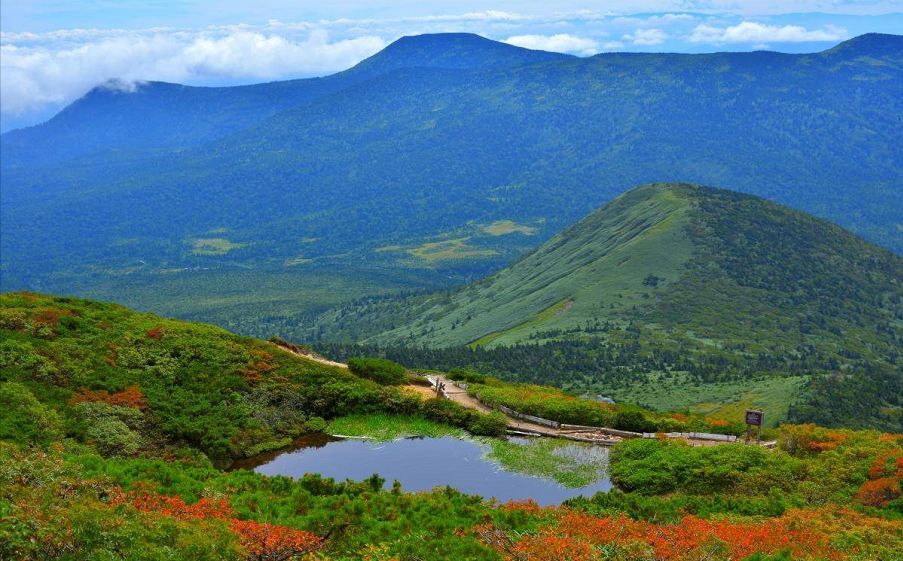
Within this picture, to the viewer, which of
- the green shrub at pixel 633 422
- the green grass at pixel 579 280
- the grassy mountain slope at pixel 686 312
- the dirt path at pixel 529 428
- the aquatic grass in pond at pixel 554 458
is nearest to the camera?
the aquatic grass in pond at pixel 554 458

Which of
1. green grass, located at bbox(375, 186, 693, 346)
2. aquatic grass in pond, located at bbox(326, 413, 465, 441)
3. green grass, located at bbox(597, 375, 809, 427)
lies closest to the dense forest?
aquatic grass in pond, located at bbox(326, 413, 465, 441)

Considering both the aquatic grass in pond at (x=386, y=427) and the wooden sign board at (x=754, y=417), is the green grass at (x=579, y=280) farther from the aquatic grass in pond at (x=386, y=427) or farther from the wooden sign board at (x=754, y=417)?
the wooden sign board at (x=754, y=417)

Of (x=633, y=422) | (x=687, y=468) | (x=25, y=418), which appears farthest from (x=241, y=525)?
(x=633, y=422)

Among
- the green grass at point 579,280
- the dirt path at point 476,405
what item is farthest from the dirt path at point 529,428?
the green grass at point 579,280

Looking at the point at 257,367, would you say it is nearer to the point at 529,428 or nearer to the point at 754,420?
the point at 529,428

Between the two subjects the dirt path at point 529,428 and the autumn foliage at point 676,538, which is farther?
the dirt path at point 529,428

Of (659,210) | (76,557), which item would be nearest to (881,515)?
(76,557)
